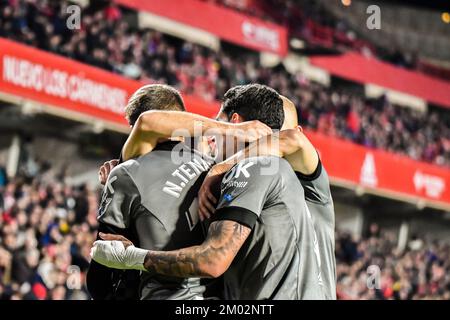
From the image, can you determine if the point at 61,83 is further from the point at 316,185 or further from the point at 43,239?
the point at 316,185

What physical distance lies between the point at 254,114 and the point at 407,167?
832 inches

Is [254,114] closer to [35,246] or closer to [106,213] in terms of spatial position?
[106,213]

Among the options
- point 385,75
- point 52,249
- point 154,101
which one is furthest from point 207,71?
point 154,101

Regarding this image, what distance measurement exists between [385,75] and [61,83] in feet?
54.2

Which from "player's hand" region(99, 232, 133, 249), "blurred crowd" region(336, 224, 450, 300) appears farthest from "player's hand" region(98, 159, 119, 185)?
"blurred crowd" region(336, 224, 450, 300)

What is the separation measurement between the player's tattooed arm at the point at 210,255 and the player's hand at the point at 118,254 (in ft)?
0.24

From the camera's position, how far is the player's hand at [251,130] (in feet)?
11.6

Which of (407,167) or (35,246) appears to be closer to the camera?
(35,246)

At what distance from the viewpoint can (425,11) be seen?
36.8 metres

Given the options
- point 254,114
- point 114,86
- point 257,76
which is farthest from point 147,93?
point 257,76

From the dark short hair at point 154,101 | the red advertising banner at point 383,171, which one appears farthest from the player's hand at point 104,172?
the red advertising banner at point 383,171

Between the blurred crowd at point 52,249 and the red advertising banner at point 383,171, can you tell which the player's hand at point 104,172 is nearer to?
the blurred crowd at point 52,249
